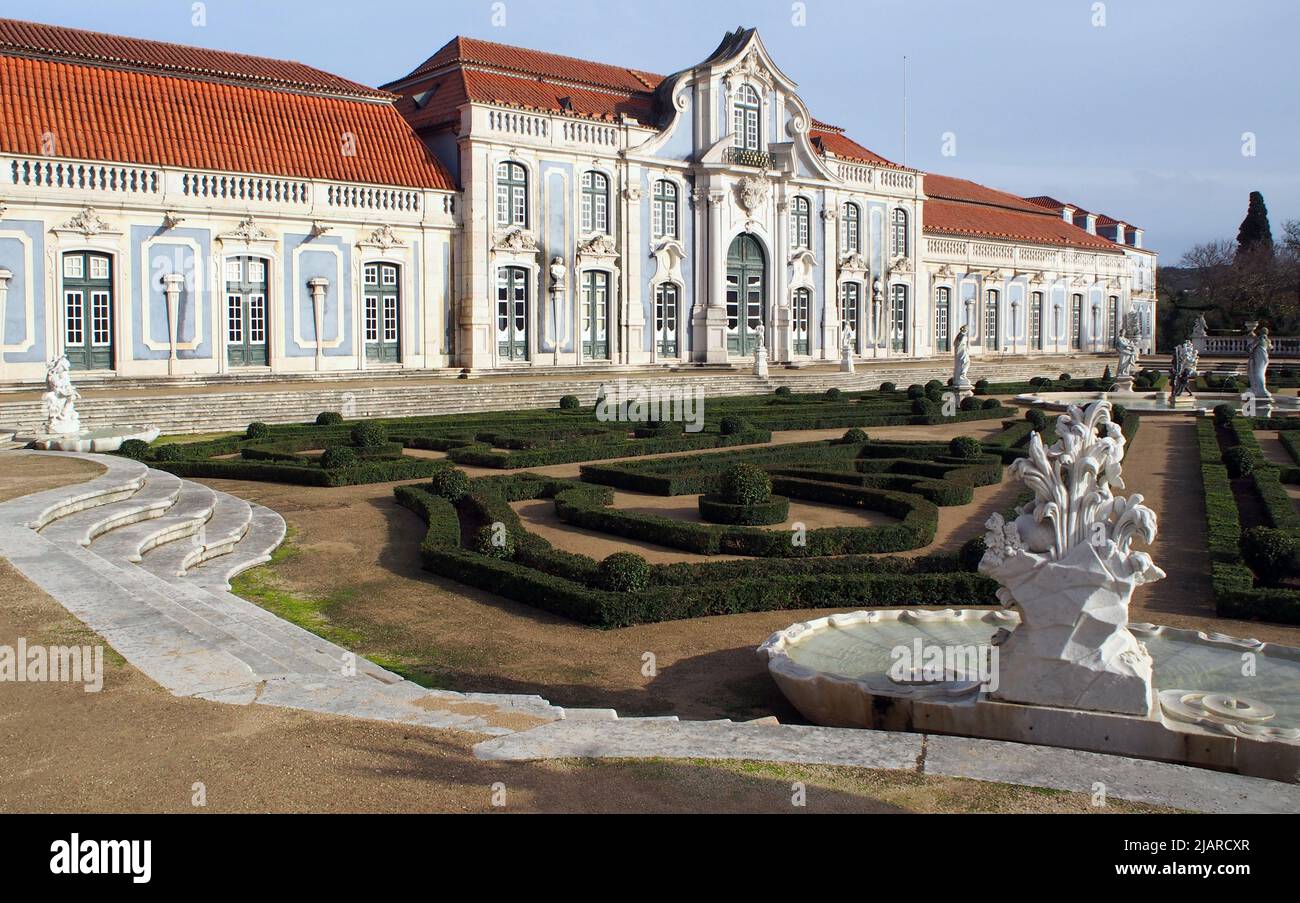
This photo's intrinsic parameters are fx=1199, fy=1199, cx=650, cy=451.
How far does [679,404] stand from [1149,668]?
77.0ft

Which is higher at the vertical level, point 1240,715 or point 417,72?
point 417,72

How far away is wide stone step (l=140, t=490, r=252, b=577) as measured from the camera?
12.3 meters

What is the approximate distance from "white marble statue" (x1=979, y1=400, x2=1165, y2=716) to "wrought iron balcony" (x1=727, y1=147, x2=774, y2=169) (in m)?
35.6

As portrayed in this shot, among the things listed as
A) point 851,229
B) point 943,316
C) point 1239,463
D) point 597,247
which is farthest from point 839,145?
point 1239,463

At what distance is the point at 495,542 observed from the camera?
515 inches

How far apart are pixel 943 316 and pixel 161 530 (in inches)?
1762

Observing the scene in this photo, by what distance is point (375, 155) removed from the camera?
113ft

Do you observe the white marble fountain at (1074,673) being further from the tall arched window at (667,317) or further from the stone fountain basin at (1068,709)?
the tall arched window at (667,317)

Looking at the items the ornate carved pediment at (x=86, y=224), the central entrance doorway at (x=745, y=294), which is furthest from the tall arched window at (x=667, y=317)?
the ornate carved pediment at (x=86, y=224)

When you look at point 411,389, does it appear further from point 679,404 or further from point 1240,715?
point 1240,715

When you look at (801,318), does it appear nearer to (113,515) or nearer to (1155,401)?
(1155,401)

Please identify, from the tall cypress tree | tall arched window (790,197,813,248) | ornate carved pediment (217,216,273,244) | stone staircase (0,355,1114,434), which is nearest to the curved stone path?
stone staircase (0,355,1114,434)

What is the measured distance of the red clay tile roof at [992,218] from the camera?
5488cm
